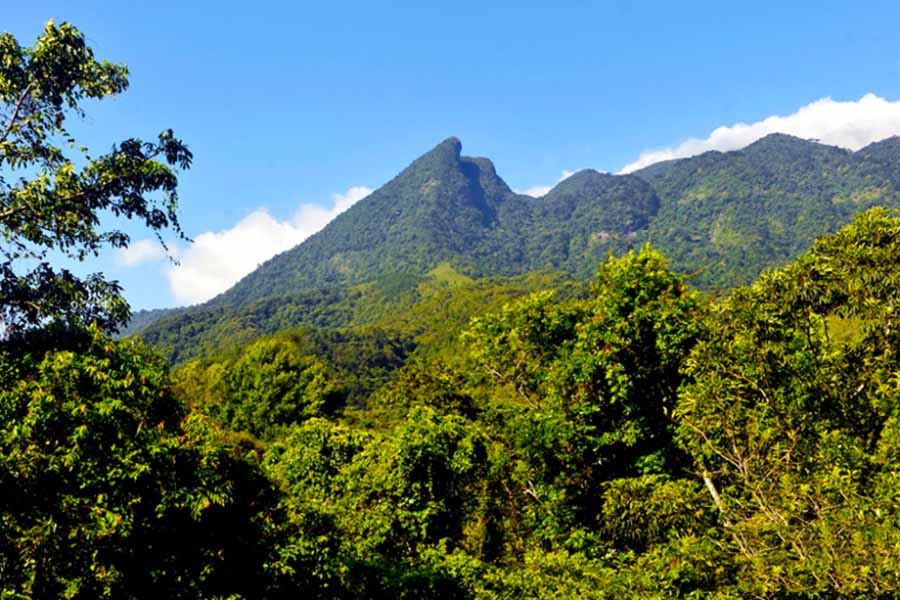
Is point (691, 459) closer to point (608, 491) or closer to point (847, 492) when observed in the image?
point (608, 491)

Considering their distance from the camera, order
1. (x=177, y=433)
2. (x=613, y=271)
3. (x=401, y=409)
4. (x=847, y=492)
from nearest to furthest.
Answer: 1. (x=847, y=492)
2. (x=177, y=433)
3. (x=613, y=271)
4. (x=401, y=409)

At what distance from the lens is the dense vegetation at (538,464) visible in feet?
A: 22.8

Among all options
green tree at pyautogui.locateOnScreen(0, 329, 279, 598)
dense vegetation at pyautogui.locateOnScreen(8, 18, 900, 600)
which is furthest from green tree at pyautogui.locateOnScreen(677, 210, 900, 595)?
green tree at pyautogui.locateOnScreen(0, 329, 279, 598)

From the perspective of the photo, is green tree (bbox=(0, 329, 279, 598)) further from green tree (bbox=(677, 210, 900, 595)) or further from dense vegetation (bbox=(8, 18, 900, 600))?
green tree (bbox=(677, 210, 900, 595))

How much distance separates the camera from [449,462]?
14.7 metres

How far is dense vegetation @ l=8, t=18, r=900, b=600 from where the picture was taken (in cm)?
696

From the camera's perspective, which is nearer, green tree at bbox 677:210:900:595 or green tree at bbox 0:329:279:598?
green tree at bbox 0:329:279:598

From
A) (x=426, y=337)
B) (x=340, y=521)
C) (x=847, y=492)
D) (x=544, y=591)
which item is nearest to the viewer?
(x=847, y=492)

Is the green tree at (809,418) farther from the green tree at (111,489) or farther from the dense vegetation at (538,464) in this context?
the green tree at (111,489)

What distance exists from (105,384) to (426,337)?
17325 centimetres

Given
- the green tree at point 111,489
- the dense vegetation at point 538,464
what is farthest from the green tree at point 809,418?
the green tree at point 111,489

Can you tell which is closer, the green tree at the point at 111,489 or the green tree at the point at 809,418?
the green tree at the point at 111,489

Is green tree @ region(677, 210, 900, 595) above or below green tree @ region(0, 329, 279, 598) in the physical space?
below

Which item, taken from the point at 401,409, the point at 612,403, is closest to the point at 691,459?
the point at 612,403
